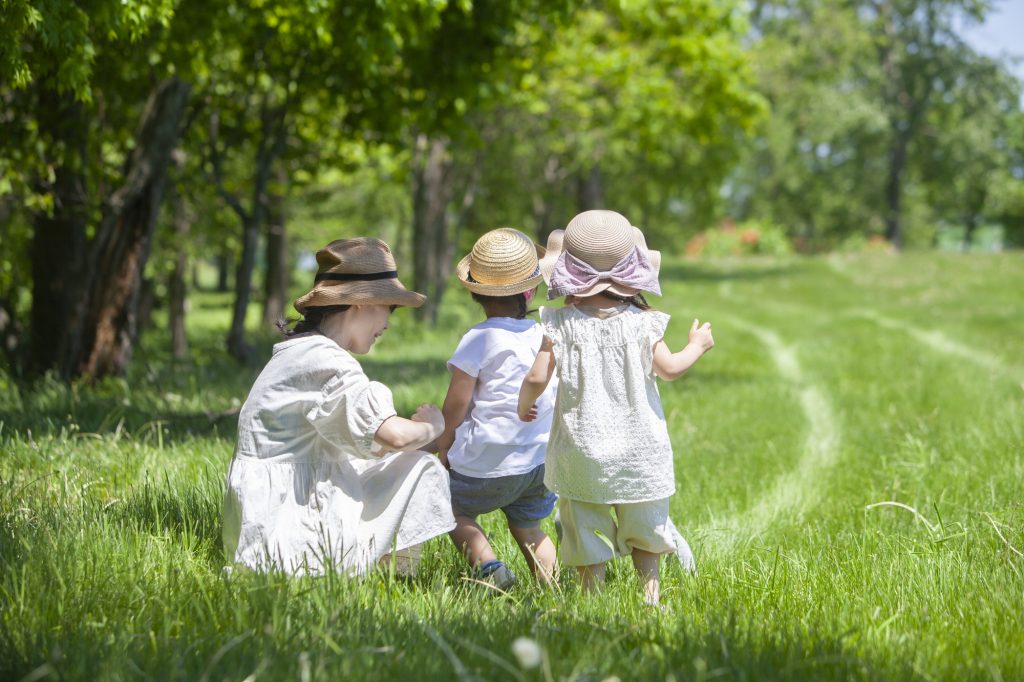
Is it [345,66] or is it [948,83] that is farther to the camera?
[948,83]

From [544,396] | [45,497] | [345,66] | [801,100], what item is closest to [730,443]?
[544,396]

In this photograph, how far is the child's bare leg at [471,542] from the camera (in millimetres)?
4004

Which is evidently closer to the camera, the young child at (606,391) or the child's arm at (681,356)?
the child's arm at (681,356)

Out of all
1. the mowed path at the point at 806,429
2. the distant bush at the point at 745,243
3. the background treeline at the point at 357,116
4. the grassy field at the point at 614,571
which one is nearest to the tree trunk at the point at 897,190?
the background treeline at the point at 357,116

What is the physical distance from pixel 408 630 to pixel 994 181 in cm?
5167

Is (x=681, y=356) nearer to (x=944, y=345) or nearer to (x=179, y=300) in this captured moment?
(x=944, y=345)

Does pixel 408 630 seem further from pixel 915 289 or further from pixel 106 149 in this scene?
pixel 915 289

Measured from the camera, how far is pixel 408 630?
9.75 feet

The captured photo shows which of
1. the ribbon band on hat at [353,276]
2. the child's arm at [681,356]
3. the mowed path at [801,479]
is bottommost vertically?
the mowed path at [801,479]

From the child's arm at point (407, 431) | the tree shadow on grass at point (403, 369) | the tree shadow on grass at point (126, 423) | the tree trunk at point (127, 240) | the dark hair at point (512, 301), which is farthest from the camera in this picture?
the tree shadow on grass at point (403, 369)

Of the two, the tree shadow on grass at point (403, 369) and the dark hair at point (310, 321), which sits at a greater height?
the dark hair at point (310, 321)

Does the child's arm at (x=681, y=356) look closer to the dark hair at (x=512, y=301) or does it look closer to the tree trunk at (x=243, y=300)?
the dark hair at (x=512, y=301)

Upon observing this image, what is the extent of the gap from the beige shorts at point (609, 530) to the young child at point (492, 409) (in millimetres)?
203

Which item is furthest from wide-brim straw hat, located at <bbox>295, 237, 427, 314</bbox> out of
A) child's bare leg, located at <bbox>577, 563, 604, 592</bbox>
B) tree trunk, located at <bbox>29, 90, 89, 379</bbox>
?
tree trunk, located at <bbox>29, 90, 89, 379</bbox>
